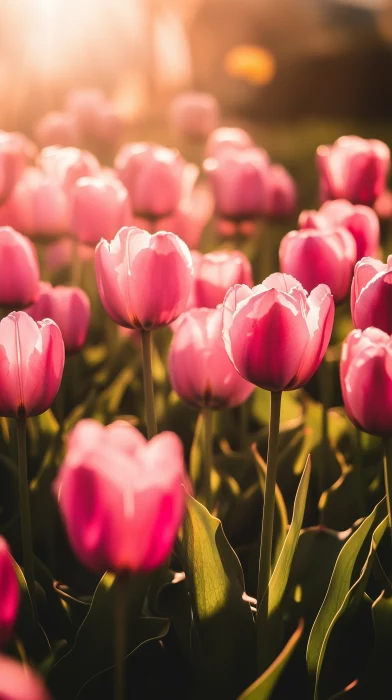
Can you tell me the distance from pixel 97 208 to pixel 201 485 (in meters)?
0.74

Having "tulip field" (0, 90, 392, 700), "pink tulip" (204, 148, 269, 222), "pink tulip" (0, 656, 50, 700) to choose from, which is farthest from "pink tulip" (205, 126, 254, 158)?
"pink tulip" (0, 656, 50, 700)

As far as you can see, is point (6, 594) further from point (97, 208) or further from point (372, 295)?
point (97, 208)

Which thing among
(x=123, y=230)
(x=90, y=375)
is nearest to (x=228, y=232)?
(x=90, y=375)

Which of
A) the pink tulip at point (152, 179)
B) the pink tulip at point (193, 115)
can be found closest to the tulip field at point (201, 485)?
the pink tulip at point (152, 179)

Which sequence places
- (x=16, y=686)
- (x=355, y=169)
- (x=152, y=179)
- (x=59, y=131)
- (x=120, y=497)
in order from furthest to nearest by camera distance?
(x=59, y=131) < (x=152, y=179) < (x=355, y=169) < (x=120, y=497) < (x=16, y=686)

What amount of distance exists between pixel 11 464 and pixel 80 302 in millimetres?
366

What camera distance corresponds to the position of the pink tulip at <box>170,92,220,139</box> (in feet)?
12.3

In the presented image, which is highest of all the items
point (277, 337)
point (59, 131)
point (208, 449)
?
point (277, 337)

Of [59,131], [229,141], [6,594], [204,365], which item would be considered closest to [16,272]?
[204,365]

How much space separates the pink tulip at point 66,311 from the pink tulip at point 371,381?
71cm

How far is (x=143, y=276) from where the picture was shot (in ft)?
4.43

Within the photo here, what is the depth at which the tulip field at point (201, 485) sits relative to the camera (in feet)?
2.75

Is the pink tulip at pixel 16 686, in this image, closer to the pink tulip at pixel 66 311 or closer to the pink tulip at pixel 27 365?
the pink tulip at pixel 27 365

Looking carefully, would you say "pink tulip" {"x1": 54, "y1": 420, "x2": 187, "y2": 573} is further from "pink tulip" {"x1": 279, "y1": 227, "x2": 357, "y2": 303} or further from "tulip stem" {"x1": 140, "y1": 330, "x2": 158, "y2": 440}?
"pink tulip" {"x1": 279, "y1": 227, "x2": 357, "y2": 303}
